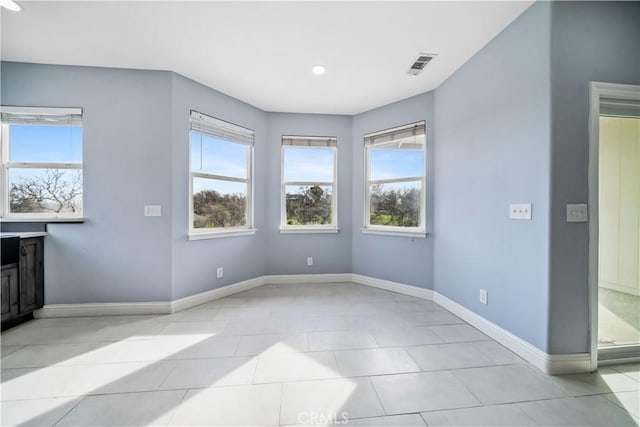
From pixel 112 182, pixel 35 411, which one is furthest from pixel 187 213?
pixel 35 411

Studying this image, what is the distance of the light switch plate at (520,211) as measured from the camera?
1.95 meters

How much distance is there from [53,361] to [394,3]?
142 inches

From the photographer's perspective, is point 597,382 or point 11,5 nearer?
point 597,382

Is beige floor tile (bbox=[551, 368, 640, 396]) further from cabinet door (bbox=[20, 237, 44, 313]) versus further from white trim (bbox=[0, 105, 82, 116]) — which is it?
white trim (bbox=[0, 105, 82, 116])

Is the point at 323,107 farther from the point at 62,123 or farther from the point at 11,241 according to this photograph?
the point at 11,241

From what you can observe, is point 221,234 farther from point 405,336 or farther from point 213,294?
point 405,336

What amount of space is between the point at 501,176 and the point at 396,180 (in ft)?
4.95

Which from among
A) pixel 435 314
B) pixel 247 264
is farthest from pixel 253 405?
pixel 247 264

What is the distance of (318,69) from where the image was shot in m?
2.71

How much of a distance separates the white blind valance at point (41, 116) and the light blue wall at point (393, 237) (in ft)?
11.1

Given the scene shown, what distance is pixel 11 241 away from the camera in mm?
2387

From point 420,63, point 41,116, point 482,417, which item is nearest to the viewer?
point 482,417

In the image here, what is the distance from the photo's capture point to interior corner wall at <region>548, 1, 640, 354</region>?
1787 millimetres

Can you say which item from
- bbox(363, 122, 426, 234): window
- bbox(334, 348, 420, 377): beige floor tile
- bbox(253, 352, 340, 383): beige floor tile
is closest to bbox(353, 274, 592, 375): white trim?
bbox(334, 348, 420, 377): beige floor tile
